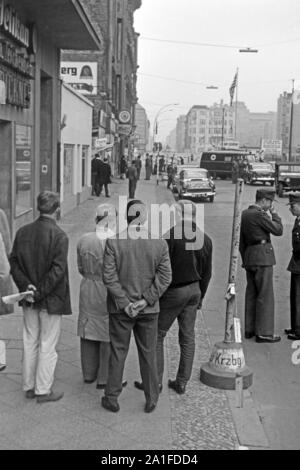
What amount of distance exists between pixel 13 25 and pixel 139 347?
29.7 feet

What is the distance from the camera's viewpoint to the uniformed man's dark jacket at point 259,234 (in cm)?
750

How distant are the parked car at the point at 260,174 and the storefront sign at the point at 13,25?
33.9 meters

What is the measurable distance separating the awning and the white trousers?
976 cm

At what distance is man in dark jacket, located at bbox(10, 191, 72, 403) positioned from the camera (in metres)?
5.24

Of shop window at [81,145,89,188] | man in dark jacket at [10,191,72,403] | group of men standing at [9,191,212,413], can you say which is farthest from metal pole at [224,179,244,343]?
shop window at [81,145,89,188]

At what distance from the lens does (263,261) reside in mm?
7531

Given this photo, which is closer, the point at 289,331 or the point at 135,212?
the point at 135,212

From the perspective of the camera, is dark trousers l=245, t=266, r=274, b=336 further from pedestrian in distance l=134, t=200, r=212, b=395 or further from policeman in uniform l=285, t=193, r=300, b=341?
pedestrian in distance l=134, t=200, r=212, b=395

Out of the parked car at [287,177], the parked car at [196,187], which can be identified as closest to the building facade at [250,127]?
the parked car at [287,177]

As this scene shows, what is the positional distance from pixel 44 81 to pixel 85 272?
1322 cm

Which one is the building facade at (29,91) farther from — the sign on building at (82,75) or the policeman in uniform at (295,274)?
the sign on building at (82,75)

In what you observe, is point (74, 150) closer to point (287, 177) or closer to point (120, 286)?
point (287, 177)

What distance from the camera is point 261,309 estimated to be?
24.8 ft

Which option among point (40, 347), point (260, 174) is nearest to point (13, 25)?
point (40, 347)
